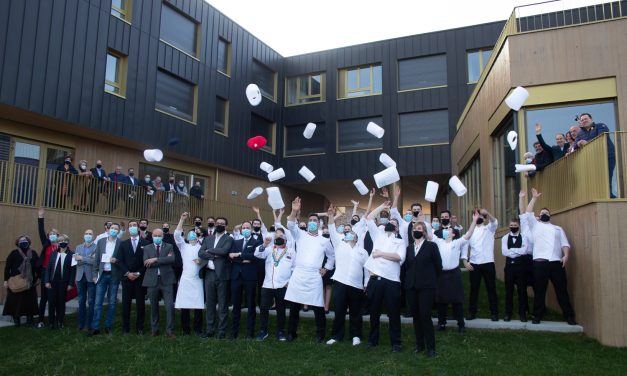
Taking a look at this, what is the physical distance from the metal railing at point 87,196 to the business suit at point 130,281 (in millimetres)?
6115

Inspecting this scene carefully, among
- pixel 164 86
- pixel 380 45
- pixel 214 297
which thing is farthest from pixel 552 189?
pixel 380 45

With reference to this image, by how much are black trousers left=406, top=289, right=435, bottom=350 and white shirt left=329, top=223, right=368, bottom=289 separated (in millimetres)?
1143

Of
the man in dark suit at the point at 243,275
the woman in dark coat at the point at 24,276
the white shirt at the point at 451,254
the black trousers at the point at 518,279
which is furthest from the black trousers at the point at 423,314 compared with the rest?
the woman in dark coat at the point at 24,276

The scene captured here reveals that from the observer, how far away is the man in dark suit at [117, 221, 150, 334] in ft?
31.6

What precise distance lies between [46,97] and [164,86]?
227 inches

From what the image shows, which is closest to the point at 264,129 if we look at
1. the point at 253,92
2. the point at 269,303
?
the point at 253,92

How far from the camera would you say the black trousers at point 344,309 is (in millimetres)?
8484

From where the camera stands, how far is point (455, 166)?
2291cm

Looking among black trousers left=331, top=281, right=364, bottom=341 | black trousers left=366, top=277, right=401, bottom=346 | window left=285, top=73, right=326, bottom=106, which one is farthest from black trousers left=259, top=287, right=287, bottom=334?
window left=285, top=73, right=326, bottom=106

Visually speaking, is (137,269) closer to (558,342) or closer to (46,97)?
(558,342)

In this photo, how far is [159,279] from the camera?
31.6ft

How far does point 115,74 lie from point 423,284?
15.6 metres

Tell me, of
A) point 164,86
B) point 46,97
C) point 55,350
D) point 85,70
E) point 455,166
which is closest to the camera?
point 55,350

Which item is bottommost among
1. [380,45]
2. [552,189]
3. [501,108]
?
[552,189]
